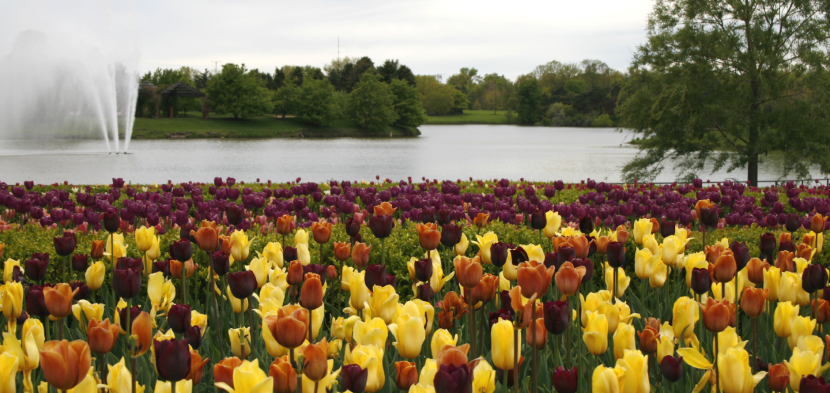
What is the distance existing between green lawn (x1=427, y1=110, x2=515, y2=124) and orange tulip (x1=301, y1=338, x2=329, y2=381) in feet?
408

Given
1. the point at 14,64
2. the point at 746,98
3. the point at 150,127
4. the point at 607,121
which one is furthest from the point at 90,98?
the point at 607,121

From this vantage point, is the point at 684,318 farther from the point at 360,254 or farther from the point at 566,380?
the point at 360,254

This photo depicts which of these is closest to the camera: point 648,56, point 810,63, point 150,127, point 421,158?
point 810,63

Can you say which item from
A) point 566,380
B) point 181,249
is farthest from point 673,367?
point 181,249

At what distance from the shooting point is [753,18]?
20031 mm

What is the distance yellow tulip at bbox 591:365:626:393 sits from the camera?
1.64 meters

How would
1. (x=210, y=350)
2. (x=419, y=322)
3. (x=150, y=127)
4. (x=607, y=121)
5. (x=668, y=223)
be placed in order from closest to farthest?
(x=419, y=322), (x=210, y=350), (x=668, y=223), (x=150, y=127), (x=607, y=121)

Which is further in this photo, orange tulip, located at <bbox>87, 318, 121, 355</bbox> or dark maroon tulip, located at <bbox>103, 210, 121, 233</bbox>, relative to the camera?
dark maroon tulip, located at <bbox>103, 210, 121, 233</bbox>

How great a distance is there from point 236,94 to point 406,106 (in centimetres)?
1949

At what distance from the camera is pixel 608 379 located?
5.38 ft

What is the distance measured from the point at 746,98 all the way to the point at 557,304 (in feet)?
67.4

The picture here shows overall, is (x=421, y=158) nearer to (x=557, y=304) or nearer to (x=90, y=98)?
(x=90, y=98)

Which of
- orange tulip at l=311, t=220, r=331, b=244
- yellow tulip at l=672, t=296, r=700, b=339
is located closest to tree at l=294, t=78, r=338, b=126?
orange tulip at l=311, t=220, r=331, b=244

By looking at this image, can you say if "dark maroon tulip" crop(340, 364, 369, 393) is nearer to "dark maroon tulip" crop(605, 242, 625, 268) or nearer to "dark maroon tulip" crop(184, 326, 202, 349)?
"dark maroon tulip" crop(184, 326, 202, 349)
